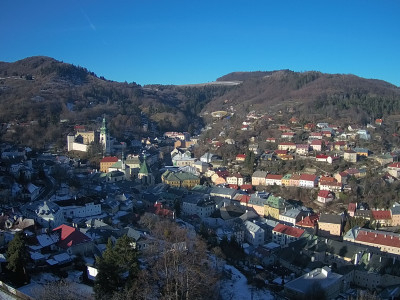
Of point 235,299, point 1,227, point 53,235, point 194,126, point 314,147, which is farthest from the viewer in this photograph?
point 194,126

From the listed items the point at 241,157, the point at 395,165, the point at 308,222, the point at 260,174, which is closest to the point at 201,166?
the point at 241,157

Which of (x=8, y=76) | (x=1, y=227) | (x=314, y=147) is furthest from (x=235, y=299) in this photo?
(x=8, y=76)

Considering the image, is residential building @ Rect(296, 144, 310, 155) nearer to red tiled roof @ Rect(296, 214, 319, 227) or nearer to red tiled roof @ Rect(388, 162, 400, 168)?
red tiled roof @ Rect(388, 162, 400, 168)

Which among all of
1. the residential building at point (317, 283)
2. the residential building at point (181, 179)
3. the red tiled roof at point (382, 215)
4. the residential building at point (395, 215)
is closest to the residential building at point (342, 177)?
the red tiled roof at point (382, 215)

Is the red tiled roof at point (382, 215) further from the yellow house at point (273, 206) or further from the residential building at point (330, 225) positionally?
the yellow house at point (273, 206)

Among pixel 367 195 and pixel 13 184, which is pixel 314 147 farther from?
pixel 13 184

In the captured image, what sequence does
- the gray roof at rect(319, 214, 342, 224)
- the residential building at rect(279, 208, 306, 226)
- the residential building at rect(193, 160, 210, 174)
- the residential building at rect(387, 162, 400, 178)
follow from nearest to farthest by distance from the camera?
the gray roof at rect(319, 214, 342, 224)
the residential building at rect(279, 208, 306, 226)
the residential building at rect(387, 162, 400, 178)
the residential building at rect(193, 160, 210, 174)

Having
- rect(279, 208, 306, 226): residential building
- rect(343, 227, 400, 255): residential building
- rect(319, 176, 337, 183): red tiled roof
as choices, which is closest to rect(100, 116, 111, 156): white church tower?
rect(279, 208, 306, 226): residential building

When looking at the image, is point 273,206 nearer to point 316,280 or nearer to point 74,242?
point 316,280
